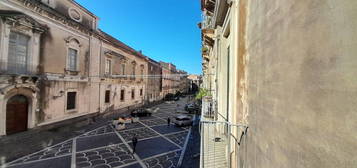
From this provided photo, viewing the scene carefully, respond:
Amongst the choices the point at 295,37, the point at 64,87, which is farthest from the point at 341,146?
the point at 64,87

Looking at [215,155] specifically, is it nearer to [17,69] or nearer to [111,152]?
[111,152]

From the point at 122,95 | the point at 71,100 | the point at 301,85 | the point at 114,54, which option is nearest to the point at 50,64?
the point at 71,100

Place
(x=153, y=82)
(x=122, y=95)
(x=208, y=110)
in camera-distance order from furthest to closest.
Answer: (x=153, y=82) → (x=122, y=95) → (x=208, y=110)

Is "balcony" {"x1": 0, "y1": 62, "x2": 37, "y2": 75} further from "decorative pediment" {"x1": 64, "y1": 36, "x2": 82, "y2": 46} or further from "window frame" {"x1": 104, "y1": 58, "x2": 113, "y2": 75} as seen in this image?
"window frame" {"x1": 104, "y1": 58, "x2": 113, "y2": 75}

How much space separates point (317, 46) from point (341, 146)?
713mm

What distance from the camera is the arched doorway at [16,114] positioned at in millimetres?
10820

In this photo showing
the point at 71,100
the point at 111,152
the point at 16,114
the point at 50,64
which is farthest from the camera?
the point at 71,100

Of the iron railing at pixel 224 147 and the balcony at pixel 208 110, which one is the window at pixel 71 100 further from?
the iron railing at pixel 224 147

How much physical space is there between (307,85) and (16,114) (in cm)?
1548

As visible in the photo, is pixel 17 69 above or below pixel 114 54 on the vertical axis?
below

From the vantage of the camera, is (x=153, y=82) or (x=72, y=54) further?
(x=153, y=82)

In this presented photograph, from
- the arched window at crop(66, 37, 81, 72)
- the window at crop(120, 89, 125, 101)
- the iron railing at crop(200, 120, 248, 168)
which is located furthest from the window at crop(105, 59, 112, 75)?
the iron railing at crop(200, 120, 248, 168)

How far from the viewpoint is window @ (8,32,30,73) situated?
10.7m

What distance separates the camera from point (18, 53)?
36.5 ft
